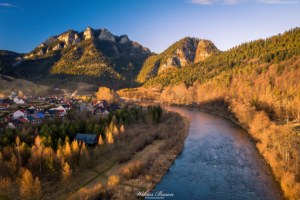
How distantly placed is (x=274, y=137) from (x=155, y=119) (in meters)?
30.5

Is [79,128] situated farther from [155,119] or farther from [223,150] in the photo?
[223,150]

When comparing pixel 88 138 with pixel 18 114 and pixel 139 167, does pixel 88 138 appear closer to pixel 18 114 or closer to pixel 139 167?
pixel 139 167

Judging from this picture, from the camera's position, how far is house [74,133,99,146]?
30172 mm

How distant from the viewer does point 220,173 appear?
898 inches

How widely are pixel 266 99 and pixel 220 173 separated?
3839 cm

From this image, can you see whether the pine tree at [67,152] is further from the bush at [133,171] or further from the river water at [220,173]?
the river water at [220,173]

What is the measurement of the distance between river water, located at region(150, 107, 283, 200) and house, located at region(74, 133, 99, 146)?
14.4 metres

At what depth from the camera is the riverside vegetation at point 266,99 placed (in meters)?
22.6

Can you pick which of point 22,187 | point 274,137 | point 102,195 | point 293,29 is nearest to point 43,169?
point 22,187

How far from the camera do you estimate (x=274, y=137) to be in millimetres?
26078

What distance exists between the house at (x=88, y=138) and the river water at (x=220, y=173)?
1436cm

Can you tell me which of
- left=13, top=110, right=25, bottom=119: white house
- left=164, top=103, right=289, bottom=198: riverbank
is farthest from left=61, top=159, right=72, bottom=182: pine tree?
left=13, top=110, right=25, bottom=119: white house

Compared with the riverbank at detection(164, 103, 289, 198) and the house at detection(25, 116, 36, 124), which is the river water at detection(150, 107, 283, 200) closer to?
the riverbank at detection(164, 103, 289, 198)

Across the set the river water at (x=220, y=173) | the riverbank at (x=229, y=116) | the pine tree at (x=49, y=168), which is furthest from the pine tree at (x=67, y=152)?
the riverbank at (x=229, y=116)
